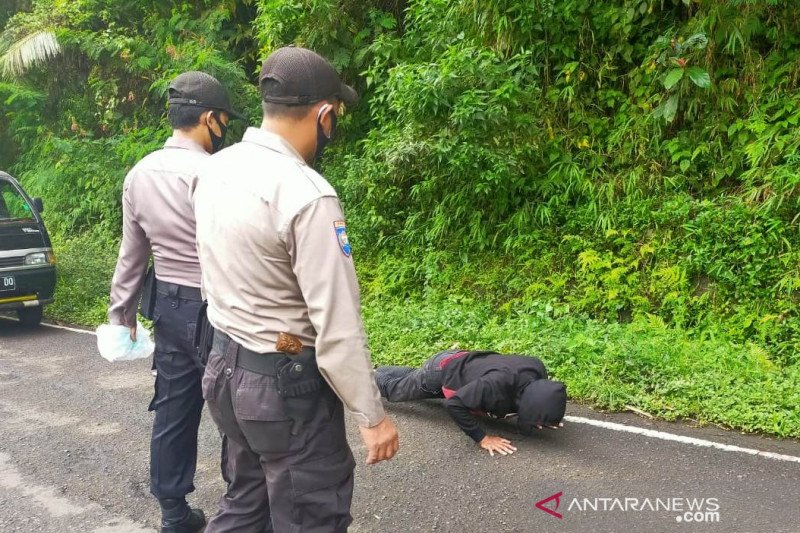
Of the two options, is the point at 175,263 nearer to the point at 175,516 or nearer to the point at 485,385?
the point at 175,516

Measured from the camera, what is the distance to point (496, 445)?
4.34m

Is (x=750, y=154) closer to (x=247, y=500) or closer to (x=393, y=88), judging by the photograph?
(x=393, y=88)

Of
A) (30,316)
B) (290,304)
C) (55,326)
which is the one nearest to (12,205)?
(30,316)

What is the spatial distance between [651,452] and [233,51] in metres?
9.78

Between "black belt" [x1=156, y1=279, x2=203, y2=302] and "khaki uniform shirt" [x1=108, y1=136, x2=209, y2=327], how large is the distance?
2cm

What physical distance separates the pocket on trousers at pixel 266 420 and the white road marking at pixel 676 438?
3087 mm

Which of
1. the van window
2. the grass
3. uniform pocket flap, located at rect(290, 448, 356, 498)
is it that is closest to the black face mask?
uniform pocket flap, located at rect(290, 448, 356, 498)

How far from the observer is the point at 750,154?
665 centimetres

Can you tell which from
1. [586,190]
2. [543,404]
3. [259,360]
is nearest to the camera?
[259,360]

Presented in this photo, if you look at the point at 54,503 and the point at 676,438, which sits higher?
the point at 676,438

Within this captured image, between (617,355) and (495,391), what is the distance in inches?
62.2

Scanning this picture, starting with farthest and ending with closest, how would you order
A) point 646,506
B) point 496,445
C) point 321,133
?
point 496,445 → point 646,506 → point 321,133

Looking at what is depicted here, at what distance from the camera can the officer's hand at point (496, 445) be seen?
433 centimetres

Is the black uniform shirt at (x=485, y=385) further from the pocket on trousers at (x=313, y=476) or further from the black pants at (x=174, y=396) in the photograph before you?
the pocket on trousers at (x=313, y=476)
